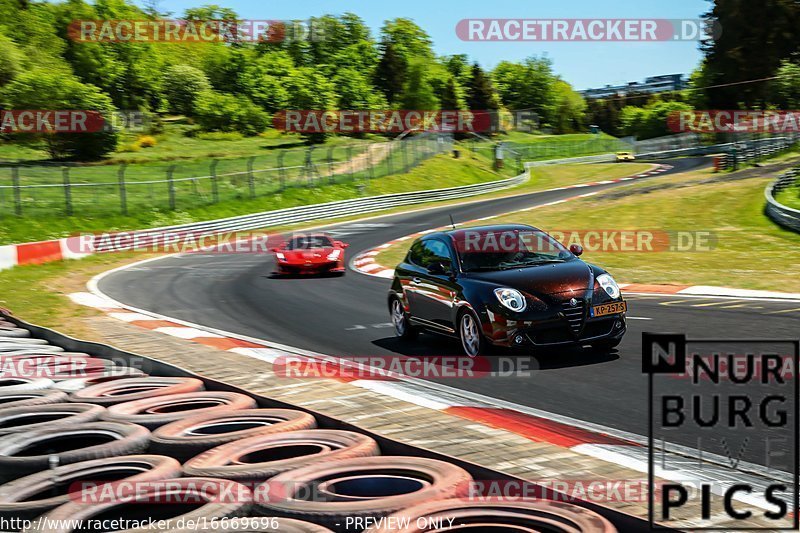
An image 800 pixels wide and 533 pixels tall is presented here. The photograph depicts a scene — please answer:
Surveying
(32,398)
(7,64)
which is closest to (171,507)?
(32,398)

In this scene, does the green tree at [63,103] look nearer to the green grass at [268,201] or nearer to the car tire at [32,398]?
the green grass at [268,201]

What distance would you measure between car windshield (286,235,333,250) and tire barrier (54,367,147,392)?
517 inches

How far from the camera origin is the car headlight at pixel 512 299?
9.79 m

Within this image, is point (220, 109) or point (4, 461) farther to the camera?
point (220, 109)

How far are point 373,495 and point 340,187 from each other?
45191 millimetres

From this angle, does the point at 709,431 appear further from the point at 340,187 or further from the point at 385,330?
the point at 340,187

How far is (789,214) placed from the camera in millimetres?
24094

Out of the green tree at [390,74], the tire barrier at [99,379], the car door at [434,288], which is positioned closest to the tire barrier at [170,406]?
the tire barrier at [99,379]

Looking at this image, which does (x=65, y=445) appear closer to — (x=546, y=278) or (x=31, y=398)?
(x=31, y=398)

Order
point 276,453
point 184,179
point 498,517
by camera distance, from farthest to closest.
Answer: point 184,179, point 276,453, point 498,517

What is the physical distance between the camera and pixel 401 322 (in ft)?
40.3

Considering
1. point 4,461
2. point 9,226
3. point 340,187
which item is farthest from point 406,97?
point 4,461

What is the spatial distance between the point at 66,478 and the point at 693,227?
79.9 feet

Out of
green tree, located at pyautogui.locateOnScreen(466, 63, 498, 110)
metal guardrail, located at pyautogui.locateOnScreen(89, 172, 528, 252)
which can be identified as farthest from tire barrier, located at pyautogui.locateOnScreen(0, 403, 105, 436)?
green tree, located at pyautogui.locateOnScreen(466, 63, 498, 110)
